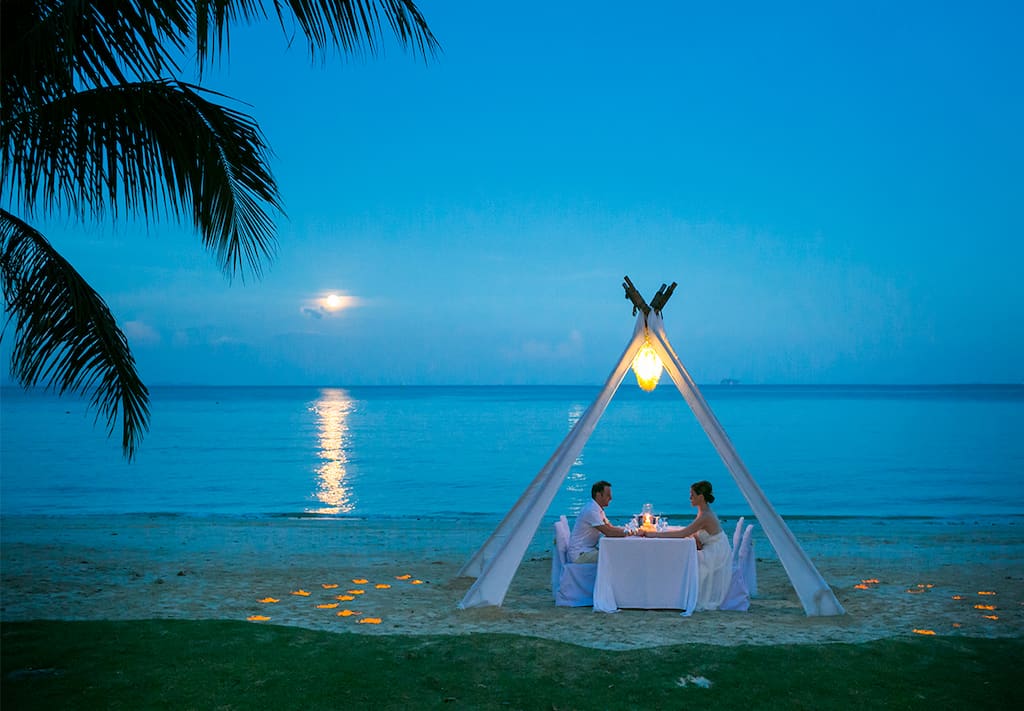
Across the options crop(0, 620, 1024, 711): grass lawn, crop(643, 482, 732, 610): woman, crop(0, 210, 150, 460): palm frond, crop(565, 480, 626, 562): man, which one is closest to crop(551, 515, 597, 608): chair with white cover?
crop(565, 480, 626, 562): man

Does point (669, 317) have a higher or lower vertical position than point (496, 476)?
higher

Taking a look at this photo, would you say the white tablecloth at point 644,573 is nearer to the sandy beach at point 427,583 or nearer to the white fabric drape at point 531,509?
the sandy beach at point 427,583

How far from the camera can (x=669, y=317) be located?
193ft

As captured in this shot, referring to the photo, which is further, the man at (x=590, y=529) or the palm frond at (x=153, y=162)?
the man at (x=590, y=529)

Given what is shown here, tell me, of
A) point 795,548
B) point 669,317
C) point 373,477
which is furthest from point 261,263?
point 669,317

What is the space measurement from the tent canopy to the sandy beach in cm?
21

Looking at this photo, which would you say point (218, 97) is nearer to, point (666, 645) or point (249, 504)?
point (666, 645)

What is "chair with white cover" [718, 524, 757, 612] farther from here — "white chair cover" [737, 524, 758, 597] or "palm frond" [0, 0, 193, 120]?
"palm frond" [0, 0, 193, 120]

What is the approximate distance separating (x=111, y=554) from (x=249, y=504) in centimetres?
1038

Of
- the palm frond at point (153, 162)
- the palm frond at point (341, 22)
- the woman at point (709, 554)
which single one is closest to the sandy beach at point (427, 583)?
the woman at point (709, 554)

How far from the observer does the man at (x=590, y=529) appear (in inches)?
327

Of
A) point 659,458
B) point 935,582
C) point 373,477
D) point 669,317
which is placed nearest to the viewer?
point 935,582

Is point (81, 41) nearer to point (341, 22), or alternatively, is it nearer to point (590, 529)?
point (341, 22)

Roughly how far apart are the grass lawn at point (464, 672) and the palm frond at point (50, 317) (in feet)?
6.00
